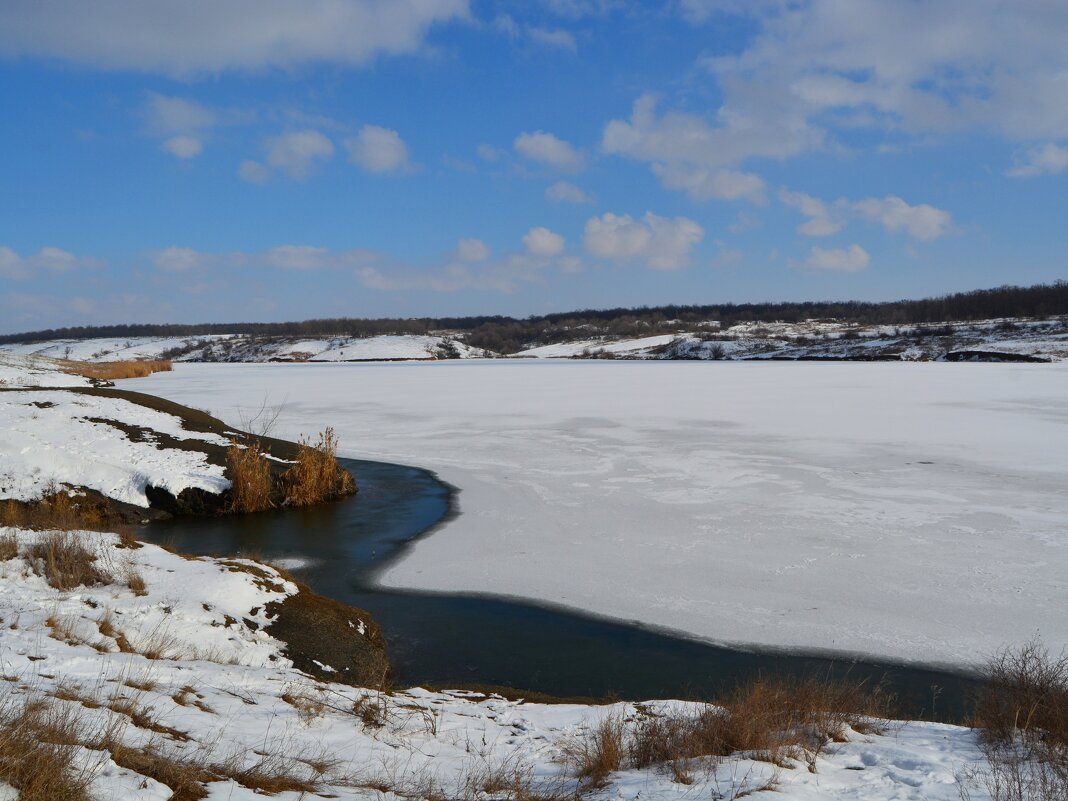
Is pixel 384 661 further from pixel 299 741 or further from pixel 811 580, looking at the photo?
pixel 811 580

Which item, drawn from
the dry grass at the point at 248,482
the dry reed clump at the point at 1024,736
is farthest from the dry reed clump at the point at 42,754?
the dry grass at the point at 248,482

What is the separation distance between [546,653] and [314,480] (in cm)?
677

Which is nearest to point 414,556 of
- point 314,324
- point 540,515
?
point 540,515

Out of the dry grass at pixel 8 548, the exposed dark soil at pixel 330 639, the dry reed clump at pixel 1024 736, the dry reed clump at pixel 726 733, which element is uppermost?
the dry grass at pixel 8 548

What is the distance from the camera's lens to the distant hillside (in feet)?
298

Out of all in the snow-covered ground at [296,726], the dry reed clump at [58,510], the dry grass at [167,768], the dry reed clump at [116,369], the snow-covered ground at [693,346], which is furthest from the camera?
the snow-covered ground at [693,346]

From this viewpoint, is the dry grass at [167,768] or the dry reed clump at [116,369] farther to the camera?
the dry reed clump at [116,369]

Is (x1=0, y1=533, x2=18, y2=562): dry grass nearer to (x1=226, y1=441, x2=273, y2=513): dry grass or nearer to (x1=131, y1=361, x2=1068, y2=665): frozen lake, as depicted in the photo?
(x1=131, y1=361, x2=1068, y2=665): frozen lake

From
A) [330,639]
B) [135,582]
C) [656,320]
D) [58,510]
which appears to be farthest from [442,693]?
[656,320]

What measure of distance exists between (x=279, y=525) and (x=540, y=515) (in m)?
3.94

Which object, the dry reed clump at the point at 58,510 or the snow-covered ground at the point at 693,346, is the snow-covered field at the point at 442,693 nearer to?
the dry reed clump at the point at 58,510

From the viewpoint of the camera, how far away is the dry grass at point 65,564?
5.60 metres

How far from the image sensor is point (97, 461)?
10875 millimetres

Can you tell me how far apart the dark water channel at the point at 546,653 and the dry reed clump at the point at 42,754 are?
2.93m
